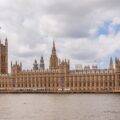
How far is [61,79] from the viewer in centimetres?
14975

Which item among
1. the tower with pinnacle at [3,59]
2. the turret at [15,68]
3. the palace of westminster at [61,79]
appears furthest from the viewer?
the tower with pinnacle at [3,59]

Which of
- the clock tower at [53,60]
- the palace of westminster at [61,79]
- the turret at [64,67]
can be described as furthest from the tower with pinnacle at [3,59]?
the turret at [64,67]

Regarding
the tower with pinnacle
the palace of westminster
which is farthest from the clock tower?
the tower with pinnacle

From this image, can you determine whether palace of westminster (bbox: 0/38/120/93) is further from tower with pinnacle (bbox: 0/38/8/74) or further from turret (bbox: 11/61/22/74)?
tower with pinnacle (bbox: 0/38/8/74)

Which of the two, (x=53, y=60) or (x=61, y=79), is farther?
(x=53, y=60)

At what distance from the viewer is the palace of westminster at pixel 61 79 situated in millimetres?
141750

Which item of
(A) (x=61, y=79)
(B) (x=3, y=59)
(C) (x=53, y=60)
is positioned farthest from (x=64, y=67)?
(B) (x=3, y=59)

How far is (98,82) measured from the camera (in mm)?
142500

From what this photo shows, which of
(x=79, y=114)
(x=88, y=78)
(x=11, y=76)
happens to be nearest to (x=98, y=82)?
(x=88, y=78)

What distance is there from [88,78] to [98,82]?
403 cm

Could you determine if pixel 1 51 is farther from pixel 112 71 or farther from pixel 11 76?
pixel 112 71

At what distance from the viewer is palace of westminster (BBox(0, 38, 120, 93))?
141750mm

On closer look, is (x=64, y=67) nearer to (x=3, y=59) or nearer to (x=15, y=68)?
(x=15, y=68)

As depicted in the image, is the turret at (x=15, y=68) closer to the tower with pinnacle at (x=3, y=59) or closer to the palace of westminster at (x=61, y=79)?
the palace of westminster at (x=61, y=79)
